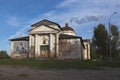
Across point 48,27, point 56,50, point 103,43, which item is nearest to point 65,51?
point 56,50

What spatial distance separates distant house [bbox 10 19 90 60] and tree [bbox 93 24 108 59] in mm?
12769

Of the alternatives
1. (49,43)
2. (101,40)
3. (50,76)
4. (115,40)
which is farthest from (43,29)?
(50,76)

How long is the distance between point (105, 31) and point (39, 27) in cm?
2189

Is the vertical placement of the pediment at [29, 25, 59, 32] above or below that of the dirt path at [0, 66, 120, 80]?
above

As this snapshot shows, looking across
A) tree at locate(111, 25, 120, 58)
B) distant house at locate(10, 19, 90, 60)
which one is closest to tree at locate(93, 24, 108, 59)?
tree at locate(111, 25, 120, 58)

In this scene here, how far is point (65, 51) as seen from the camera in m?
71.1

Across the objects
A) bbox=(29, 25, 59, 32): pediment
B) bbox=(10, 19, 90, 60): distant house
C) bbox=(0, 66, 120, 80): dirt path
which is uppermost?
bbox=(29, 25, 59, 32): pediment

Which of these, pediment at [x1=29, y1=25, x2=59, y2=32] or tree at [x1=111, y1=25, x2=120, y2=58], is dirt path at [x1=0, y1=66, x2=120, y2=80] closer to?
pediment at [x1=29, y1=25, x2=59, y2=32]

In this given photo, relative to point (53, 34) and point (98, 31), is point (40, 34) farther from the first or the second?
point (98, 31)

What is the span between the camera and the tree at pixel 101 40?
82.8 m

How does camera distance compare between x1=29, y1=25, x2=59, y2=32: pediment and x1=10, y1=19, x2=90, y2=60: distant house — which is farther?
x1=29, y1=25, x2=59, y2=32: pediment

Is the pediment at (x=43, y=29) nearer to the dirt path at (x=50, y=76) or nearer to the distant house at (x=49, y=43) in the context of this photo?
the distant house at (x=49, y=43)

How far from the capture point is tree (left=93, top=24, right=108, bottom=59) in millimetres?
82812

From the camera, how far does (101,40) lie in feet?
273
